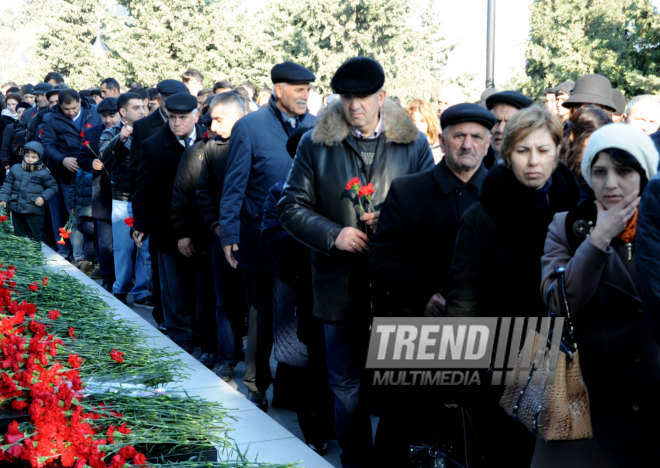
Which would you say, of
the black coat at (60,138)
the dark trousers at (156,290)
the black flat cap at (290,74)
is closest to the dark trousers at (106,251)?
the dark trousers at (156,290)

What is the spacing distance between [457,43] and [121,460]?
61.8m

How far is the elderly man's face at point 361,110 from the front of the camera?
5055 mm

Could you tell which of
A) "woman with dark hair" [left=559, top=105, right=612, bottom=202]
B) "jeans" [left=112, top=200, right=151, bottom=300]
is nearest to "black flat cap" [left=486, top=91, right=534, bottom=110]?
"woman with dark hair" [left=559, top=105, right=612, bottom=202]

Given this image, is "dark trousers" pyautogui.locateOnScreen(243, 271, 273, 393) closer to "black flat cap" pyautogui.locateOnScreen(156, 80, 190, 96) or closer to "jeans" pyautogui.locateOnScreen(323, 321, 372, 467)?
"jeans" pyautogui.locateOnScreen(323, 321, 372, 467)

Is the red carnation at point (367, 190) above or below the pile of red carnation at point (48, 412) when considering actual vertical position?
above

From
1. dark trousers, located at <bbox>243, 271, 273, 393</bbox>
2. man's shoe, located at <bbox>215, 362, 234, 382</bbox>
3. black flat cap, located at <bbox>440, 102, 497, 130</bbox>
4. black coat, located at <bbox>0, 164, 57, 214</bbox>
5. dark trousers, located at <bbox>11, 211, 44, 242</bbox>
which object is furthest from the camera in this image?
dark trousers, located at <bbox>11, 211, 44, 242</bbox>

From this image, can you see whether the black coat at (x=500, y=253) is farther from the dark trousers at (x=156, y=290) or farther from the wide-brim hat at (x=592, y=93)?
the dark trousers at (x=156, y=290)

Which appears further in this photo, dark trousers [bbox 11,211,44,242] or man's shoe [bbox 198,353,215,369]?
dark trousers [bbox 11,211,44,242]

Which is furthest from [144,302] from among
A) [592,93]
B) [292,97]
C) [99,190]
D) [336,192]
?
[336,192]

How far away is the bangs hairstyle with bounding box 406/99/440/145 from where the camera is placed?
7.80m

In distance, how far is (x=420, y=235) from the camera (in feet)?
15.3

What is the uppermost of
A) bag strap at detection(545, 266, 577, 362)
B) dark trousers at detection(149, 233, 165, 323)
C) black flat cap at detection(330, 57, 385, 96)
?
black flat cap at detection(330, 57, 385, 96)

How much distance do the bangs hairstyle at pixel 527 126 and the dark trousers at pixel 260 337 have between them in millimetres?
2873

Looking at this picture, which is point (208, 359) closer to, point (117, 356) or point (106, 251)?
point (117, 356)
